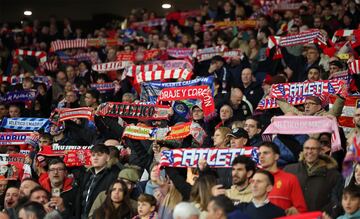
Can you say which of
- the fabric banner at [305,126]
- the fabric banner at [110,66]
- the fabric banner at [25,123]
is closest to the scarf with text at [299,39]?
the fabric banner at [110,66]

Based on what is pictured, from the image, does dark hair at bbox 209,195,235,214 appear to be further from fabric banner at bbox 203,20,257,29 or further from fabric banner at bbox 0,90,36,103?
fabric banner at bbox 203,20,257,29

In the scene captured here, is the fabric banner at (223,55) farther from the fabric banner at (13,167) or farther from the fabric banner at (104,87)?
the fabric banner at (13,167)

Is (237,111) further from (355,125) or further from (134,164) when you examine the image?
(355,125)

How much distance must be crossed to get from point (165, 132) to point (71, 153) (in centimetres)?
128

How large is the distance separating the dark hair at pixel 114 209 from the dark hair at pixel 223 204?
2.07 metres

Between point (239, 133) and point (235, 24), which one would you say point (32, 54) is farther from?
point (239, 133)

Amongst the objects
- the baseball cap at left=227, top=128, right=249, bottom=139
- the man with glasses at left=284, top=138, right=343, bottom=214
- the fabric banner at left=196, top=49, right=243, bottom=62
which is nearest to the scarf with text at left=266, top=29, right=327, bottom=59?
the fabric banner at left=196, top=49, right=243, bottom=62

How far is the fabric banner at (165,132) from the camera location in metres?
12.5

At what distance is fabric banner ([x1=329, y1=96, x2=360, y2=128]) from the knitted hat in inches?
98.4

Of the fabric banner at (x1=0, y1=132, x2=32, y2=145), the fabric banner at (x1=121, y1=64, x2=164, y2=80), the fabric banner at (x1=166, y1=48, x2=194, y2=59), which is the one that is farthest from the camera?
the fabric banner at (x1=166, y1=48, x2=194, y2=59)

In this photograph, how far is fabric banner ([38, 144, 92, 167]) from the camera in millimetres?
13008

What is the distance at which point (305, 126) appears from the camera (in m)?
11.1

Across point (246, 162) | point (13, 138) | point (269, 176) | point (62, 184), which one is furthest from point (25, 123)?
point (269, 176)

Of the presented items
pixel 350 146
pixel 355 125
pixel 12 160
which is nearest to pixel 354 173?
pixel 350 146
